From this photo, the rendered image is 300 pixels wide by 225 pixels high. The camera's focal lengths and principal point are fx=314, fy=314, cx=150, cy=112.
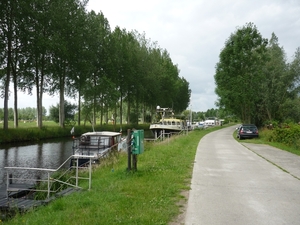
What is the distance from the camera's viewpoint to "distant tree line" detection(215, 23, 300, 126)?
36938mm

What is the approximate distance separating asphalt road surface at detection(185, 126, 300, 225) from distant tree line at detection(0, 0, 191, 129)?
2534 cm

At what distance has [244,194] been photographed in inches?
300

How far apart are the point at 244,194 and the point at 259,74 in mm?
31339

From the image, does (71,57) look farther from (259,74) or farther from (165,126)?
(259,74)

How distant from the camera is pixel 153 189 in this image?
7719 mm

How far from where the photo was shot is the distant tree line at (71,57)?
31062 millimetres

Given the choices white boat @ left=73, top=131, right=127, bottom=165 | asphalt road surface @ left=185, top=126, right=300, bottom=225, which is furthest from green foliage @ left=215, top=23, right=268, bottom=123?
asphalt road surface @ left=185, top=126, right=300, bottom=225

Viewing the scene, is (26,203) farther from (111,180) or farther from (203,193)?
(203,193)

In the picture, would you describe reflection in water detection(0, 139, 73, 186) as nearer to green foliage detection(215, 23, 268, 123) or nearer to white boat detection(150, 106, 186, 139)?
white boat detection(150, 106, 186, 139)

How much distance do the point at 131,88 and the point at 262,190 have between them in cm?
4939

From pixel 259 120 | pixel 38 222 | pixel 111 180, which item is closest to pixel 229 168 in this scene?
pixel 111 180

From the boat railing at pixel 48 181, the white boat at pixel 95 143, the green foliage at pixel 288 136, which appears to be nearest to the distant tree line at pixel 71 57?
the white boat at pixel 95 143

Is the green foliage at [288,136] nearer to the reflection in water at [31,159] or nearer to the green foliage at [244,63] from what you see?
the green foliage at [244,63]

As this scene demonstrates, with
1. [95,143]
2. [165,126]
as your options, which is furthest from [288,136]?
[165,126]
